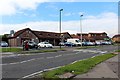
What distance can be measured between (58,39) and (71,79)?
86.0 m

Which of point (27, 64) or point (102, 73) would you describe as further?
point (27, 64)

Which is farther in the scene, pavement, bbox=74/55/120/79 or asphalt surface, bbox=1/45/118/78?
asphalt surface, bbox=1/45/118/78

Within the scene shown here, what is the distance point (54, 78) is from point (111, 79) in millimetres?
2225

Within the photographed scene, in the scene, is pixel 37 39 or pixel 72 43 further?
pixel 37 39

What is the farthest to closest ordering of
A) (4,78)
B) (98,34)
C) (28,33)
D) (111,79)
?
1. (98,34)
2. (28,33)
3. (4,78)
4. (111,79)

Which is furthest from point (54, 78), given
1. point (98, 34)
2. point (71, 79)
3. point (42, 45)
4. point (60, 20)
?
point (98, 34)

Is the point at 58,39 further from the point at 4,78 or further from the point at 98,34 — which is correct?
the point at 4,78

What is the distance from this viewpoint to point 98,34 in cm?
14750

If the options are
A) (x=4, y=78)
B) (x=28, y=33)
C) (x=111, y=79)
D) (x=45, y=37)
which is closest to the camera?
(x=111, y=79)

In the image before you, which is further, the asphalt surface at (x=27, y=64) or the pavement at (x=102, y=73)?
the asphalt surface at (x=27, y=64)

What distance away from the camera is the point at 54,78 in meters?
11.1

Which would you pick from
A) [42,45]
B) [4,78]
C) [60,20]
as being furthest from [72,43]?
[4,78]

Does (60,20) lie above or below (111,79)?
above

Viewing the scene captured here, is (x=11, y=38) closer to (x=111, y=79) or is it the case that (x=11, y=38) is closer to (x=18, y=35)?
(x=18, y=35)
